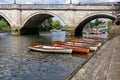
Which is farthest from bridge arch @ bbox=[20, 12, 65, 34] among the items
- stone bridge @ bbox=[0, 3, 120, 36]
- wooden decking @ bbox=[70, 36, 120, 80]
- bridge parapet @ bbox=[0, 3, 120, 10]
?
wooden decking @ bbox=[70, 36, 120, 80]

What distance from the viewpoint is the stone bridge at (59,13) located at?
57281 mm

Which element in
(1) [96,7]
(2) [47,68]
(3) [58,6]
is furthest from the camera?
(3) [58,6]

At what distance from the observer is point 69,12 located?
199 feet

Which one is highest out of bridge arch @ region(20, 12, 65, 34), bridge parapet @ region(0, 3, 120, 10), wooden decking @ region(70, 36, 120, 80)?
bridge parapet @ region(0, 3, 120, 10)

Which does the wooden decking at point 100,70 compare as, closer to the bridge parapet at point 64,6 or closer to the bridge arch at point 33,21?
the bridge parapet at point 64,6

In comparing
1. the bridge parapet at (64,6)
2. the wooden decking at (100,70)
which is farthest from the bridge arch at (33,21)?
the wooden decking at (100,70)

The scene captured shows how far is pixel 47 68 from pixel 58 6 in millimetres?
41534

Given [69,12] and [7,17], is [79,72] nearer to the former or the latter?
[69,12]

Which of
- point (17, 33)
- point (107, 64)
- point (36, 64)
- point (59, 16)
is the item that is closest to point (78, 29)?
point (59, 16)

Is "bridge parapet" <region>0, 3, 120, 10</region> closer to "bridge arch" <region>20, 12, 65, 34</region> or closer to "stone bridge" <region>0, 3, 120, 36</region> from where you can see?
"stone bridge" <region>0, 3, 120, 36</region>

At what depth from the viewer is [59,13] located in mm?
61875

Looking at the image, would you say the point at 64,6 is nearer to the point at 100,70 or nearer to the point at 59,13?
the point at 59,13

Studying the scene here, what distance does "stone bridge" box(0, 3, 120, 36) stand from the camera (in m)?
57.3

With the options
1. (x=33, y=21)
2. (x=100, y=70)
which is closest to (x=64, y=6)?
(x=33, y=21)
